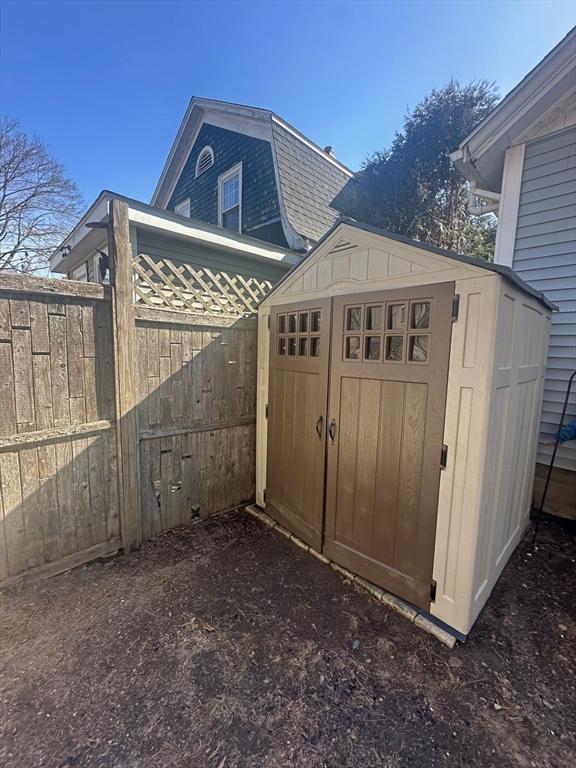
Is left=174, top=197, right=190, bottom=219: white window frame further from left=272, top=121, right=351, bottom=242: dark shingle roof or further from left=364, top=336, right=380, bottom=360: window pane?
left=364, top=336, right=380, bottom=360: window pane

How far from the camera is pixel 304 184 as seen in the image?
6730mm

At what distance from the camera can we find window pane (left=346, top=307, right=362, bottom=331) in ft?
7.95

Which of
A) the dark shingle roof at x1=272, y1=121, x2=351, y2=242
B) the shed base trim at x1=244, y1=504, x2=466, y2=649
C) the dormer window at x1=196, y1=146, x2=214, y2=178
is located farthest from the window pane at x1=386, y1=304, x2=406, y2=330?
the dormer window at x1=196, y1=146, x2=214, y2=178

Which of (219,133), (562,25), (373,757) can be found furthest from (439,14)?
(373,757)

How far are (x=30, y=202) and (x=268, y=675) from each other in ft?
49.0

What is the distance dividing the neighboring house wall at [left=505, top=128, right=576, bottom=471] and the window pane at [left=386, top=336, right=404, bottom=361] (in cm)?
236

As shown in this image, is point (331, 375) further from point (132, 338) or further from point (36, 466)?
point (36, 466)

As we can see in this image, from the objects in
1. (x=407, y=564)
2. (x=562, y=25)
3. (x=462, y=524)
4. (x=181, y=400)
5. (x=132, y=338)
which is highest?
(x=562, y=25)

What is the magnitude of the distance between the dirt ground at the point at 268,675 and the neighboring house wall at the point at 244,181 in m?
5.64

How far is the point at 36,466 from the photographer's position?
92.2 inches

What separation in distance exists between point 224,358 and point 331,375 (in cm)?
124

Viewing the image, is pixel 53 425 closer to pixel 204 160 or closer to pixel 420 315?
pixel 420 315

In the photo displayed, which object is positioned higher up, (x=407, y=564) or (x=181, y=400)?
(x=181, y=400)

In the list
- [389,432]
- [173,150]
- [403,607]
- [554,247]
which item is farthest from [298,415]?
[173,150]
